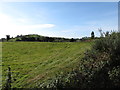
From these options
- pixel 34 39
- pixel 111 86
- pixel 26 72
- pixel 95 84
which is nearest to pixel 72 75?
pixel 95 84

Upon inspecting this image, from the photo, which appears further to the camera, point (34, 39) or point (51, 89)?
point (34, 39)

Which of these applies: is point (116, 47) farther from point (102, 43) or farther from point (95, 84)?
point (95, 84)

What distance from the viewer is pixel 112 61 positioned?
20.7 feet

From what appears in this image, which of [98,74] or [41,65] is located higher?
[98,74]

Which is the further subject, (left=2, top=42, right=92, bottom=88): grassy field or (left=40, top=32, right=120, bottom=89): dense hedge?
(left=2, top=42, right=92, bottom=88): grassy field

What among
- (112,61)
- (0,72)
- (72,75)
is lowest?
(0,72)

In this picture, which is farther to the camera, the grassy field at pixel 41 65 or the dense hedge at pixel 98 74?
the grassy field at pixel 41 65

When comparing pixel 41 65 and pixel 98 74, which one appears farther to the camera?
pixel 41 65

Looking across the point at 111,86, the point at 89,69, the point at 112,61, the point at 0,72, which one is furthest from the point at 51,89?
the point at 0,72

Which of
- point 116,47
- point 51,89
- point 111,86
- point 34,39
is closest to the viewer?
point 111,86

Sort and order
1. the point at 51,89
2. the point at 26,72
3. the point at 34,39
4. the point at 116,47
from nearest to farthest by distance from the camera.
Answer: the point at 51,89
the point at 116,47
the point at 26,72
the point at 34,39

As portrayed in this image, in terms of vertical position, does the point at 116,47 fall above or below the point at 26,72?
above

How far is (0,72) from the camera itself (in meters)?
10.7

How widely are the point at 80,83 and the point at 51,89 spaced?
1.14 meters
